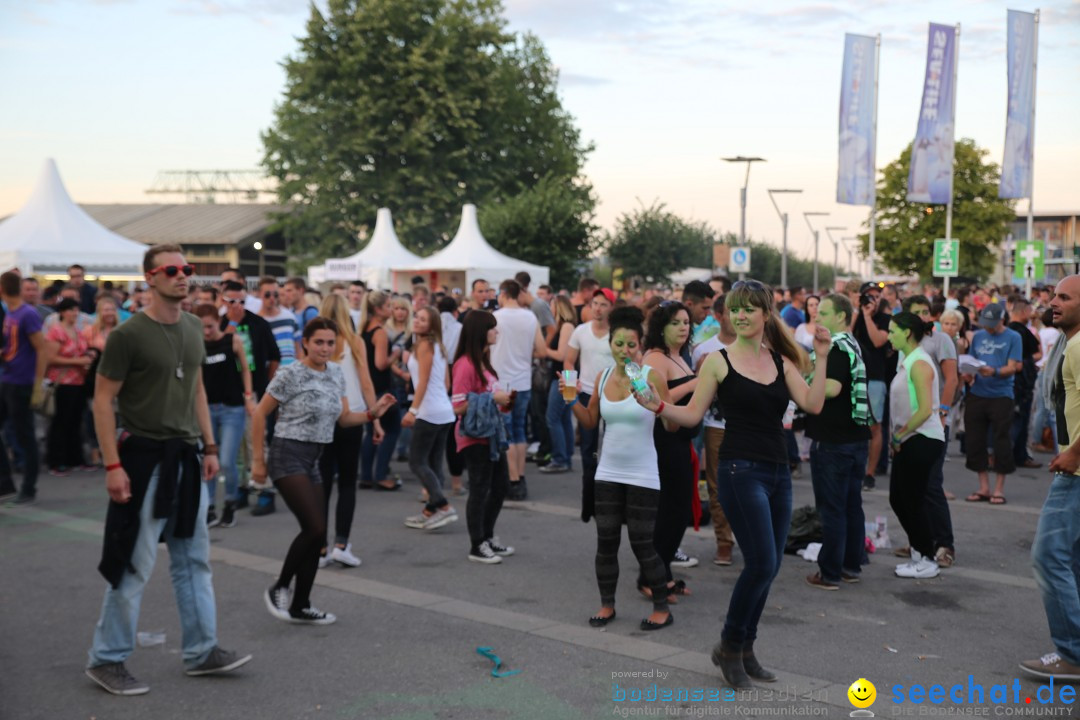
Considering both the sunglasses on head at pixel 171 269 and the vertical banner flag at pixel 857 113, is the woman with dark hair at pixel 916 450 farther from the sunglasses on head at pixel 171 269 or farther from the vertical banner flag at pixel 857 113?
the vertical banner flag at pixel 857 113

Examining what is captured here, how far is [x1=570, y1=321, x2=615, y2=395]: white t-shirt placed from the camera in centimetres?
944

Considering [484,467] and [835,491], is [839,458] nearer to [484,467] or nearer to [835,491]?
[835,491]

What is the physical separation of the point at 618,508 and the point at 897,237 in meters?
55.1

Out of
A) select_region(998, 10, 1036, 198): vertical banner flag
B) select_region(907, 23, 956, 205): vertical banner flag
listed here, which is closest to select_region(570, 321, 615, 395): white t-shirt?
select_region(998, 10, 1036, 198): vertical banner flag

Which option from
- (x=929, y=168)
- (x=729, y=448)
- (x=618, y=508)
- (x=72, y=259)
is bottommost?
(x=618, y=508)

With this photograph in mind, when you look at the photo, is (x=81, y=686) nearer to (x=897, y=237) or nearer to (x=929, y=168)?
(x=929, y=168)

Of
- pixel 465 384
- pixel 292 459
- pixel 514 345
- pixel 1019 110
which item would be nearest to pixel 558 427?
pixel 514 345

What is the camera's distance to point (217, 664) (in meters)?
5.14

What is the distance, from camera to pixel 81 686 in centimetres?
507

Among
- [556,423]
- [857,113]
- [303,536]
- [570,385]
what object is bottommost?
[303,536]

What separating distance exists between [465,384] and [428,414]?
2.31ft

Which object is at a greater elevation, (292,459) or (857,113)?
(857,113)

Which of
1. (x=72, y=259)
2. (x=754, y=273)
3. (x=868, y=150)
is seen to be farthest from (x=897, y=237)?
(x=72, y=259)

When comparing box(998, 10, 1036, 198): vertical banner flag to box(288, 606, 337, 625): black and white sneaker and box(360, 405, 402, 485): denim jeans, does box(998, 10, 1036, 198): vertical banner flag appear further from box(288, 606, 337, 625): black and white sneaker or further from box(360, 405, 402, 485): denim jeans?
box(288, 606, 337, 625): black and white sneaker
